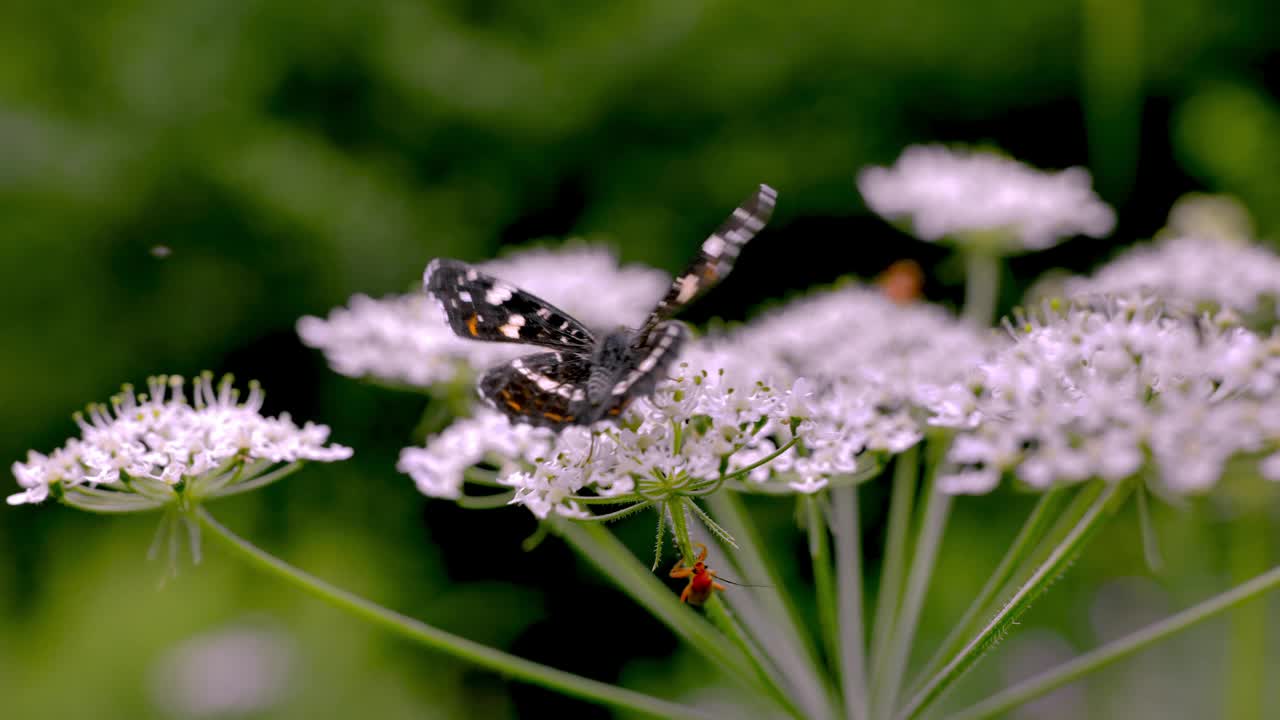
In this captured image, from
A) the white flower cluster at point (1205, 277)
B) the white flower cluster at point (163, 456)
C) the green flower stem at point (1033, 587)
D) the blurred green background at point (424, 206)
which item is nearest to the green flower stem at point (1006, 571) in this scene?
the green flower stem at point (1033, 587)

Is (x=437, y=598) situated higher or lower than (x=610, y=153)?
lower

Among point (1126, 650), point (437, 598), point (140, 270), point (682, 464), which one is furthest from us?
point (140, 270)

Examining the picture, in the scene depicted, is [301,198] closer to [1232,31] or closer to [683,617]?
[683,617]

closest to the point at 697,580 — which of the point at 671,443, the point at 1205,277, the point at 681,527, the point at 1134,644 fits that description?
the point at 681,527

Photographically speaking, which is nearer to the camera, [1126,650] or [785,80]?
[1126,650]

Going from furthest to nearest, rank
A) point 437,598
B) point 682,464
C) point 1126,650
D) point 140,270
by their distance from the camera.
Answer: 1. point 140,270
2. point 437,598
3. point 682,464
4. point 1126,650

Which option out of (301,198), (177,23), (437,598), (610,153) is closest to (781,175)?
(610,153)

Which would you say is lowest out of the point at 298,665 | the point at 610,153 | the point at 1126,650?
the point at 298,665
